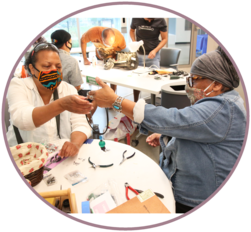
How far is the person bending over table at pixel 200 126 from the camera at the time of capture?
74 centimetres

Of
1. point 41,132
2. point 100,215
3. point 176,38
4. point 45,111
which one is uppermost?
point 176,38

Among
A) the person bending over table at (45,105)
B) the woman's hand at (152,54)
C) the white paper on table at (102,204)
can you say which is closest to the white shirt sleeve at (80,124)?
the person bending over table at (45,105)

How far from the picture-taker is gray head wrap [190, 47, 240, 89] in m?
0.83

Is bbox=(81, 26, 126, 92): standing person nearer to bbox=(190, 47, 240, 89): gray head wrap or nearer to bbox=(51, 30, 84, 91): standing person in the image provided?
bbox=(51, 30, 84, 91): standing person

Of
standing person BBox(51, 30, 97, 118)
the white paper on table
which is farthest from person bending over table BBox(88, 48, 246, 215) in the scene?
standing person BBox(51, 30, 97, 118)

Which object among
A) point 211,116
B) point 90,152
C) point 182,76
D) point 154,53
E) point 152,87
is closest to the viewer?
point 211,116

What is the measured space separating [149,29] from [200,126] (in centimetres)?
222

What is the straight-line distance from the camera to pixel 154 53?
2.64 meters

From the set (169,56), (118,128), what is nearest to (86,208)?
(118,128)

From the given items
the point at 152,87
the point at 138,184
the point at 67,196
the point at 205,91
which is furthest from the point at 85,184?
the point at 152,87

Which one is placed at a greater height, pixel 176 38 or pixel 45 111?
pixel 176 38

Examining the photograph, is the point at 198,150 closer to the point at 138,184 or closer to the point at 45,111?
the point at 138,184

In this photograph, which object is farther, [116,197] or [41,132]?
[41,132]

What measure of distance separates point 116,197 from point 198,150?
1.32 feet
